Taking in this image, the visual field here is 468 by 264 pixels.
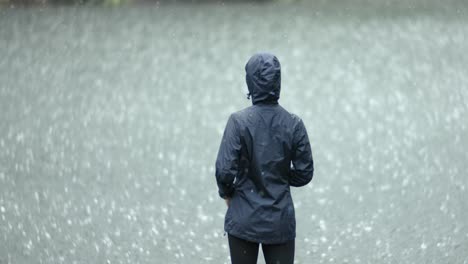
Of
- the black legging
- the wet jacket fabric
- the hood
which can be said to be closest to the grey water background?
the black legging

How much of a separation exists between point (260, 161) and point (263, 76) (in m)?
0.33

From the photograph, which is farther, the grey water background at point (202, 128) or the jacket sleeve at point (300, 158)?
the grey water background at point (202, 128)

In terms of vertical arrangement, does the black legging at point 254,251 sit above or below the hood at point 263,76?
below

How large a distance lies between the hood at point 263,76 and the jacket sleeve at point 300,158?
0.18 m

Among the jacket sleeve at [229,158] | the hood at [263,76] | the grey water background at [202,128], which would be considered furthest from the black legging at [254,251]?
the grey water background at [202,128]

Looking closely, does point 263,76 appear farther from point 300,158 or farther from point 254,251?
point 254,251

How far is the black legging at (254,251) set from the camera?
396 centimetres

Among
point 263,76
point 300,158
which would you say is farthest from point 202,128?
point 263,76

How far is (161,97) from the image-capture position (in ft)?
35.6

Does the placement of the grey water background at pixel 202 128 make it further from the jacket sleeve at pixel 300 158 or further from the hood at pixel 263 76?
the hood at pixel 263 76

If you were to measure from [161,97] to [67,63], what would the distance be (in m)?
2.01

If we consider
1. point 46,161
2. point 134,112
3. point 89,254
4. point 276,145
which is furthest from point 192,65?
point 276,145

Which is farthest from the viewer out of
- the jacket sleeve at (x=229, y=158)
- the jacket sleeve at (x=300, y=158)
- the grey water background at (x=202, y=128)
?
the grey water background at (x=202, y=128)

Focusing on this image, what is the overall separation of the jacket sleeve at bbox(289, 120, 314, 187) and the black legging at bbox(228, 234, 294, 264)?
0.85ft
